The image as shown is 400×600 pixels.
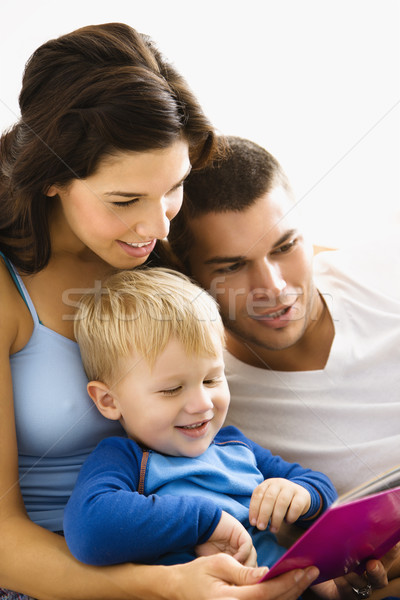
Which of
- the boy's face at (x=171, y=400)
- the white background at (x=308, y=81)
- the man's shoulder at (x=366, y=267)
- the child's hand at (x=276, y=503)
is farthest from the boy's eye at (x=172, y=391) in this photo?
the white background at (x=308, y=81)

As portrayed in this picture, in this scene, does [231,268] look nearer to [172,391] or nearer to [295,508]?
[172,391]

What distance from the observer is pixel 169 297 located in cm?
131

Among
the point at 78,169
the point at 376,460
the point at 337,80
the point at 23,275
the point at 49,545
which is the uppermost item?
the point at 337,80

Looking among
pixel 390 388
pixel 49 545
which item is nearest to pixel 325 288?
pixel 390 388

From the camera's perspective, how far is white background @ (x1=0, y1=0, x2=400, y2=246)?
7.60 feet

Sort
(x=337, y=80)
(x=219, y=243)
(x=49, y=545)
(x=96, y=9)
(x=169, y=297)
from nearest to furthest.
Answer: (x=49, y=545) < (x=169, y=297) < (x=219, y=243) < (x=96, y=9) < (x=337, y=80)

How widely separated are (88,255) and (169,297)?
344 millimetres

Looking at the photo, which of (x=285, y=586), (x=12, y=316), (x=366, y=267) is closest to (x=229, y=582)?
(x=285, y=586)

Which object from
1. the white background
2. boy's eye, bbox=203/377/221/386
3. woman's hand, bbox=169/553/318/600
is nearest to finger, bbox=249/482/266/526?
woman's hand, bbox=169/553/318/600

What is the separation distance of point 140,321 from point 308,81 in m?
1.53

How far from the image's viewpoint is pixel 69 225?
146cm

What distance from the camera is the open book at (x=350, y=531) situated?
0.87m

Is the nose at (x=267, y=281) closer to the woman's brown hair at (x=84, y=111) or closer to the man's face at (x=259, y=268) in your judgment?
the man's face at (x=259, y=268)

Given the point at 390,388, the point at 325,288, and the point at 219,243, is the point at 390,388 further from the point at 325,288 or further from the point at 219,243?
the point at 219,243
